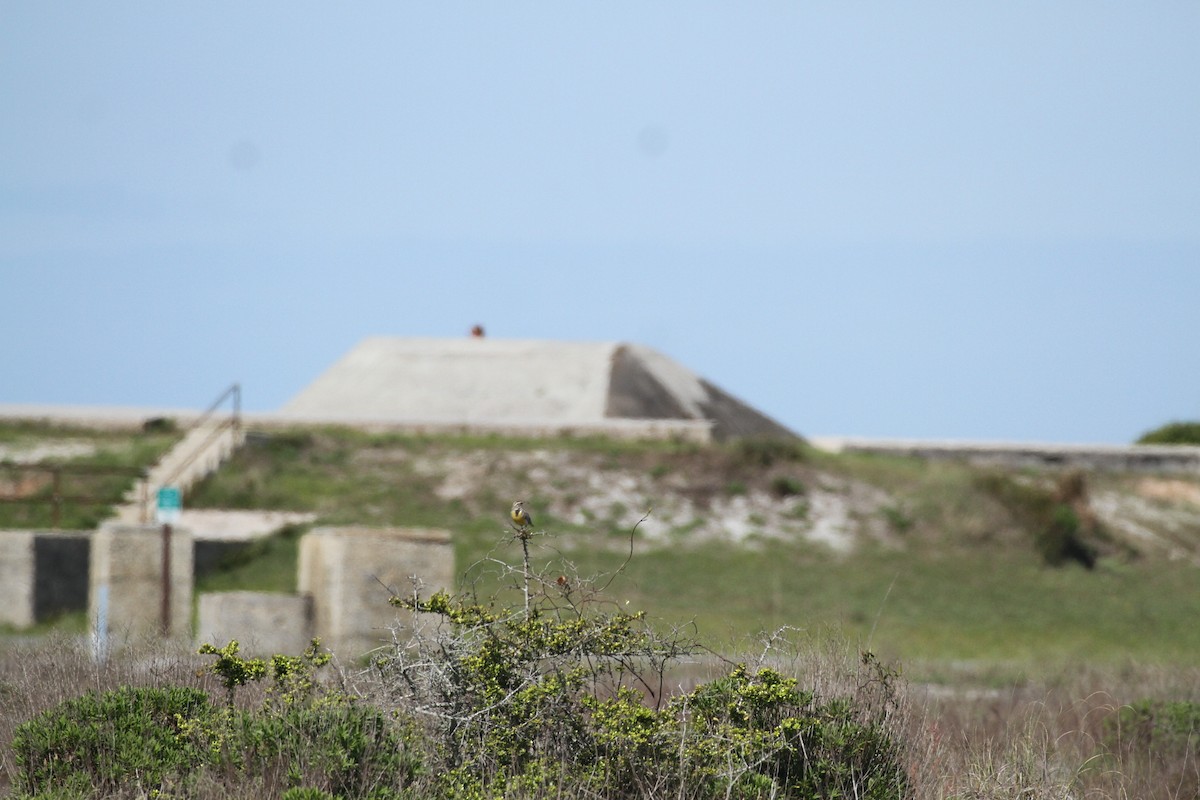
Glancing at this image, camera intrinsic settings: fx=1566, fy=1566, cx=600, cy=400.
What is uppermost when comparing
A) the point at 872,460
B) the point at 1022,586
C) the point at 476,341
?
the point at 476,341

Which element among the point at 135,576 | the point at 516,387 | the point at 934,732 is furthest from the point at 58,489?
the point at 934,732

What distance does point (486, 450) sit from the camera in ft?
106

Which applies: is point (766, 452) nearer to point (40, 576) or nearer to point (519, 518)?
point (40, 576)

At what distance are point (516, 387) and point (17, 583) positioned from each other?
18.1 metres

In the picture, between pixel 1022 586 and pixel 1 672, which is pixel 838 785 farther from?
pixel 1022 586

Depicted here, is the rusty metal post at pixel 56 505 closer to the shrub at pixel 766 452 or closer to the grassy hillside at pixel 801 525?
the grassy hillside at pixel 801 525

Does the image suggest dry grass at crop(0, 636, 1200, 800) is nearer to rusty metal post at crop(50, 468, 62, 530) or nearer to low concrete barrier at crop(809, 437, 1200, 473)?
rusty metal post at crop(50, 468, 62, 530)

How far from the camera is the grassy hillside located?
25.1 metres

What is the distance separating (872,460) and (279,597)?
2092 cm

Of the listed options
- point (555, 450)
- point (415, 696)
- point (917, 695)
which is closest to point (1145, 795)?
point (917, 695)

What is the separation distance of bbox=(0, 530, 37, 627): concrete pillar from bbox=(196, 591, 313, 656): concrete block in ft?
25.9

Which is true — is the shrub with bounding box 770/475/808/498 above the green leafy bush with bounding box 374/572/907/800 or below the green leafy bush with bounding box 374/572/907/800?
above

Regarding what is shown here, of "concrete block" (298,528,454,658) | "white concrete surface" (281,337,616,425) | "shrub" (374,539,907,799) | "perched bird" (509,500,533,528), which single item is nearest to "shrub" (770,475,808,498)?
"white concrete surface" (281,337,616,425)

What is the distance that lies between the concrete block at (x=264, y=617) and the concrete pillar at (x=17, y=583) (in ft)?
25.9
